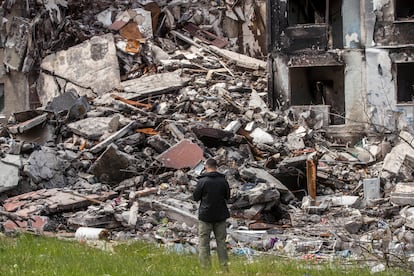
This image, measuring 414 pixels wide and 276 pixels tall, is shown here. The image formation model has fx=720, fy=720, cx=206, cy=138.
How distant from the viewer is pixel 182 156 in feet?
55.2

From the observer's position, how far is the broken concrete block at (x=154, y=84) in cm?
2178

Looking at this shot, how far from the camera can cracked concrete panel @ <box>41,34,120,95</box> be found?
77.4 ft

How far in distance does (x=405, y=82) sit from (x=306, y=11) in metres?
4.10

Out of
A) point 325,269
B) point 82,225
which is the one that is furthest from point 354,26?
point 325,269

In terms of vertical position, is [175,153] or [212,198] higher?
[212,198]

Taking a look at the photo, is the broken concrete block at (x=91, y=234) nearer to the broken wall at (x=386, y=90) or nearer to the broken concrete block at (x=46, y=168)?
the broken concrete block at (x=46, y=168)

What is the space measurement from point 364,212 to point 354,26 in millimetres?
8661

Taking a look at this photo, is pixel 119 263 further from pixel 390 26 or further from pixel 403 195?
pixel 390 26

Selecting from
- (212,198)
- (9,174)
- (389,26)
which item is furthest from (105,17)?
(212,198)

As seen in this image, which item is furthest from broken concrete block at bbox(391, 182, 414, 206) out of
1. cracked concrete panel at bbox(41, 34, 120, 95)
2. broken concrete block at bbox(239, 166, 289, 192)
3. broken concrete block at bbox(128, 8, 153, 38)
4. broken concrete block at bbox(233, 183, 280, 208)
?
broken concrete block at bbox(128, 8, 153, 38)

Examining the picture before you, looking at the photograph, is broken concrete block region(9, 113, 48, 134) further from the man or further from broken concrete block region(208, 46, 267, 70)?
the man

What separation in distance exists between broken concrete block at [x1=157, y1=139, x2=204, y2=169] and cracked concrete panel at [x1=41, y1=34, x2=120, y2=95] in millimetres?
6868

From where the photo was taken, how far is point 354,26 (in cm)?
2214

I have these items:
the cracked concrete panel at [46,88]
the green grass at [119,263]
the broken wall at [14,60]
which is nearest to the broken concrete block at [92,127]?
the cracked concrete panel at [46,88]
